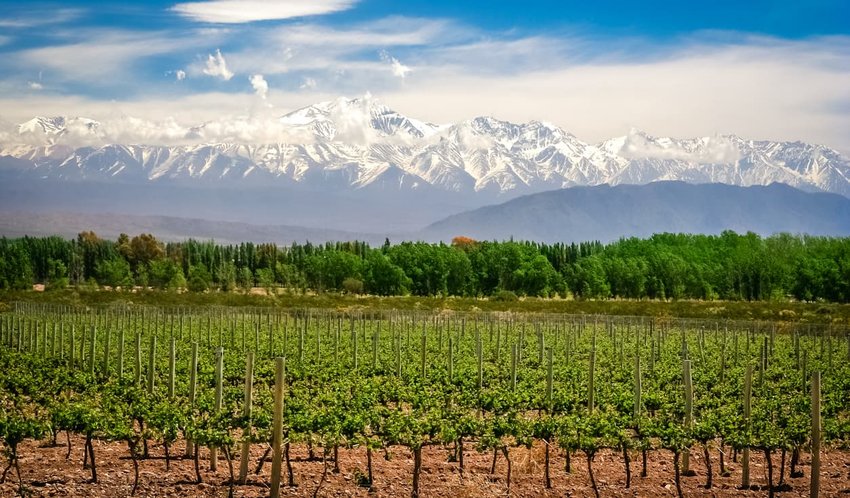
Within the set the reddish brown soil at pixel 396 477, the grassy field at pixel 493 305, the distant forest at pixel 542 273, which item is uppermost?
the distant forest at pixel 542 273

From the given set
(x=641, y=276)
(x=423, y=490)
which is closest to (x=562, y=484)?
(x=423, y=490)

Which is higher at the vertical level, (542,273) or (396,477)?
(542,273)

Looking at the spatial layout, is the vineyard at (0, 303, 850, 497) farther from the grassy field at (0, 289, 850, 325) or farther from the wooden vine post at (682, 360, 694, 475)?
the grassy field at (0, 289, 850, 325)

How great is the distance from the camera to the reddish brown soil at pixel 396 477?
1722 cm

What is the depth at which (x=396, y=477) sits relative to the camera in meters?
18.5

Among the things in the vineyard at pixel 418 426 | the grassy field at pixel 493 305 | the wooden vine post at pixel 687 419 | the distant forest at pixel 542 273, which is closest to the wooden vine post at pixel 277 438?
the vineyard at pixel 418 426

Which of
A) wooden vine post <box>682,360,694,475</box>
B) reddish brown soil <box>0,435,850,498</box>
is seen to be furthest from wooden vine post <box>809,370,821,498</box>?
wooden vine post <box>682,360,694,475</box>

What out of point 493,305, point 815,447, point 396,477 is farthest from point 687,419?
point 493,305

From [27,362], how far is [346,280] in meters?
74.5

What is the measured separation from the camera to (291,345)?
39.8 metres

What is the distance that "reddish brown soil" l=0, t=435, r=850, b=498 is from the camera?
17219 mm

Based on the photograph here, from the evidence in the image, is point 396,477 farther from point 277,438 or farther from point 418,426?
point 277,438

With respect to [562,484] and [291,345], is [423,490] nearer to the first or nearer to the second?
[562,484]

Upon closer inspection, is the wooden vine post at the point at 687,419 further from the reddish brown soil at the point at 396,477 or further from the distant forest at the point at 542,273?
the distant forest at the point at 542,273
